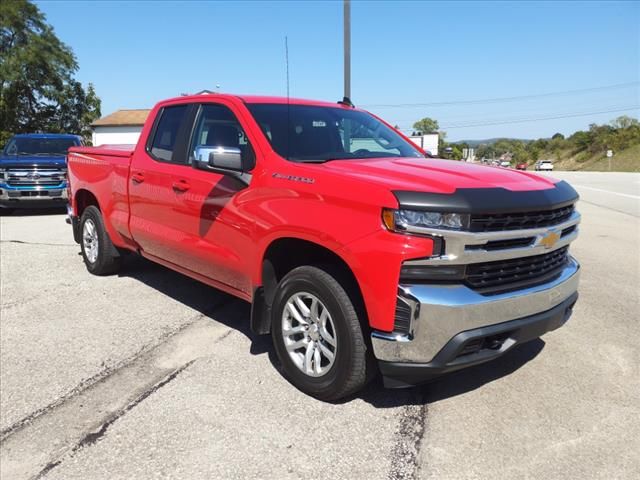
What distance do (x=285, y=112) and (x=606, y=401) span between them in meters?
3.03

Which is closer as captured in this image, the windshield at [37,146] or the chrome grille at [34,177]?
the chrome grille at [34,177]

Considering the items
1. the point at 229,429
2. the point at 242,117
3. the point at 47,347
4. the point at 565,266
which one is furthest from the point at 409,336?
the point at 47,347

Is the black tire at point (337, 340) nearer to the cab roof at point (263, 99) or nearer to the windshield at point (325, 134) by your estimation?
the windshield at point (325, 134)

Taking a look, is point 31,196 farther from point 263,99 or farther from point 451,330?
point 451,330

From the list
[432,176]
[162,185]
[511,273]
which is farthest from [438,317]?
[162,185]

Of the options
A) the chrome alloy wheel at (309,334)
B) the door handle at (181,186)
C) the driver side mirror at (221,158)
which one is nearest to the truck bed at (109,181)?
the door handle at (181,186)

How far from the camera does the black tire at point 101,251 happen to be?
19.9 feet

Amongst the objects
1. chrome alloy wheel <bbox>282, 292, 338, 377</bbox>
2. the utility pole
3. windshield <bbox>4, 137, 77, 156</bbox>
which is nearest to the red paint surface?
chrome alloy wheel <bbox>282, 292, 338, 377</bbox>

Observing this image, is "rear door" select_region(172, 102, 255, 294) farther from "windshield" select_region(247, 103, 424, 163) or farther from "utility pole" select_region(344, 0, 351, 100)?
"utility pole" select_region(344, 0, 351, 100)

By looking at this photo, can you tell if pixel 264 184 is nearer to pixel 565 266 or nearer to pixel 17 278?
pixel 565 266

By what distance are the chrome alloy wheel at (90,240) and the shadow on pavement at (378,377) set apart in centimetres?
41

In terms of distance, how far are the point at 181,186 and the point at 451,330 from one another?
260cm

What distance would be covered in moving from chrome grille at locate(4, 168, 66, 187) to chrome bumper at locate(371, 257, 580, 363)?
11.3m

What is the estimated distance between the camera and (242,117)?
4.05m
